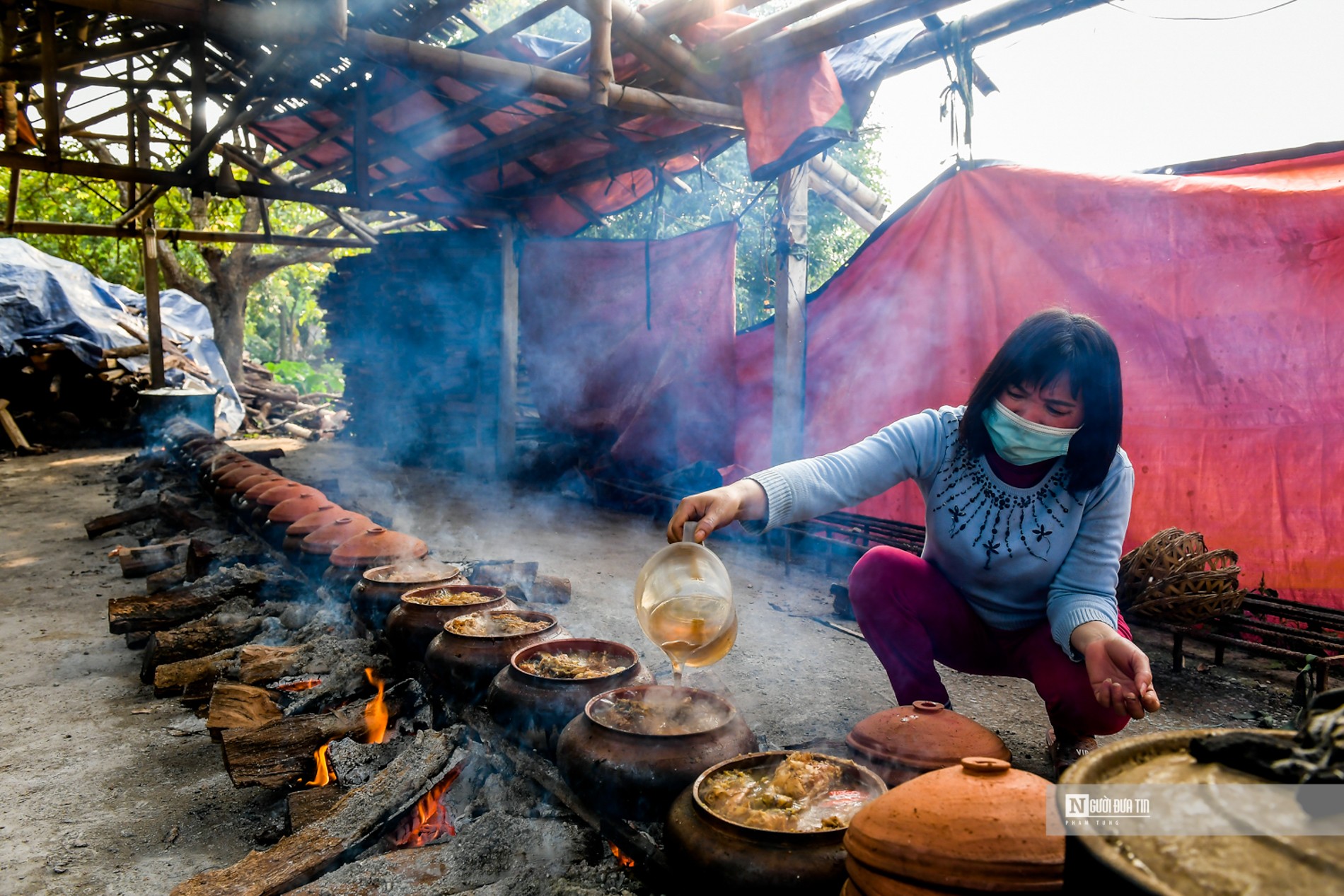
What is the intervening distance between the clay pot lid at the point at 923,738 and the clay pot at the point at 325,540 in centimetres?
348

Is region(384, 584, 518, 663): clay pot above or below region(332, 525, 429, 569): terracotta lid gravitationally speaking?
below

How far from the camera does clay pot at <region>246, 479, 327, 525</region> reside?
5.78 meters

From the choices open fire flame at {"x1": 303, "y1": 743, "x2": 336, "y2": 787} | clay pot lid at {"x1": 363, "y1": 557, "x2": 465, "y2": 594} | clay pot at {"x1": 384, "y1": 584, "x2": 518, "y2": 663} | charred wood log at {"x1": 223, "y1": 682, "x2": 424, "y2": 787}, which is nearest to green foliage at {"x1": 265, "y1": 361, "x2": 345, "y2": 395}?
clay pot lid at {"x1": 363, "y1": 557, "x2": 465, "y2": 594}

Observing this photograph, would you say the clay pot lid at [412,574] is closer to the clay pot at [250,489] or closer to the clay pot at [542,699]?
the clay pot at [542,699]

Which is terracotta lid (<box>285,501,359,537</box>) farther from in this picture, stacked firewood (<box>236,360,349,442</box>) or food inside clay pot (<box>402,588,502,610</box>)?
stacked firewood (<box>236,360,349,442</box>)

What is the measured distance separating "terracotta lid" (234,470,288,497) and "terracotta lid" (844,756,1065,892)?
19.5 ft

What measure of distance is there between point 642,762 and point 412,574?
91.7 inches

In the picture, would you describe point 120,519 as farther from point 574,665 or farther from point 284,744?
point 574,665

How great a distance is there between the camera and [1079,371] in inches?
92.6

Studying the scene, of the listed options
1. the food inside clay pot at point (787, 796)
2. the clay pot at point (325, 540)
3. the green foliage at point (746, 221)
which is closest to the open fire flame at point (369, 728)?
the clay pot at point (325, 540)

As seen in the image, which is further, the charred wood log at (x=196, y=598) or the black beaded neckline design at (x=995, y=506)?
the charred wood log at (x=196, y=598)

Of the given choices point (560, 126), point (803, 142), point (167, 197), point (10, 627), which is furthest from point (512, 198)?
point (167, 197)

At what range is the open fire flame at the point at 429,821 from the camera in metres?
2.54

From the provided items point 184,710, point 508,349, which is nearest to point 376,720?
point 184,710
